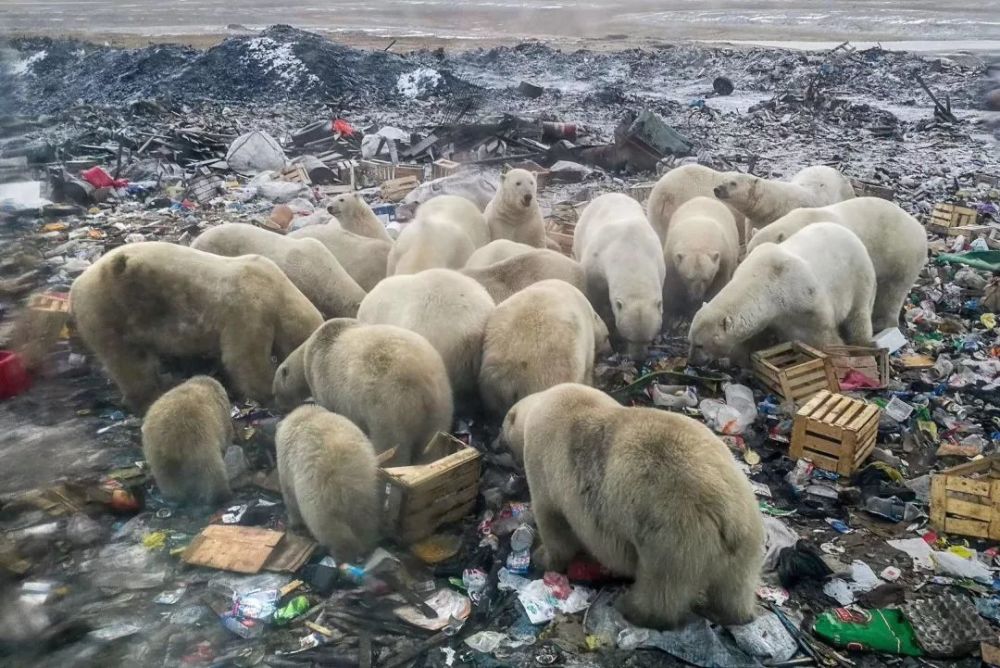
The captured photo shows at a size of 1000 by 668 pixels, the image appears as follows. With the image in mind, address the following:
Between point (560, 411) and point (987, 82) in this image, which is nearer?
point (560, 411)

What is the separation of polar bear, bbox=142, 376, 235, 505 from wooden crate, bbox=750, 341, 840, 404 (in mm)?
4459

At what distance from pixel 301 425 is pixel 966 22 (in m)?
43.5

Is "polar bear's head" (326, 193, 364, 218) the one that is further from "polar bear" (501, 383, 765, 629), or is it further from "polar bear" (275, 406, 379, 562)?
"polar bear" (501, 383, 765, 629)

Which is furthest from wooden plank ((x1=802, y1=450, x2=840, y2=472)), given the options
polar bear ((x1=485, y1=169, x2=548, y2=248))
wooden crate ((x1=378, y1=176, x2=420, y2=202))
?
wooden crate ((x1=378, y1=176, x2=420, y2=202))

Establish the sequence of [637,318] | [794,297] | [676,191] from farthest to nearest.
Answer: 1. [676,191]
2. [637,318]
3. [794,297]

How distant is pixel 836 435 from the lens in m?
5.84

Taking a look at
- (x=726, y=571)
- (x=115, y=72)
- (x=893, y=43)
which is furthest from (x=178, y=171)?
(x=893, y=43)

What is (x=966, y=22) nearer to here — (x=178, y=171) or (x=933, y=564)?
(x=178, y=171)

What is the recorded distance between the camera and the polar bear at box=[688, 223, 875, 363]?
23.7ft

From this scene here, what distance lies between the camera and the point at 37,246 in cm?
945

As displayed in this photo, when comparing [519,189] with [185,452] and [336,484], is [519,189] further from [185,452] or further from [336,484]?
[336,484]

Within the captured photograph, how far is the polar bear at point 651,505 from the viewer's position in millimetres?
3918

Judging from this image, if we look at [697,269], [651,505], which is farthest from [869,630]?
[697,269]

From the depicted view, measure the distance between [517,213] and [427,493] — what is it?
219 inches
